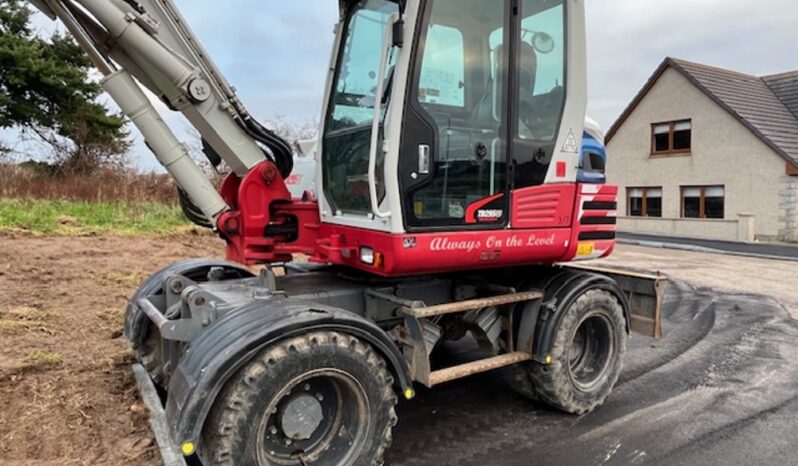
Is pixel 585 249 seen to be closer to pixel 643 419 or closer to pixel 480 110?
pixel 643 419

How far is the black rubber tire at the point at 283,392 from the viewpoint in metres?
2.70

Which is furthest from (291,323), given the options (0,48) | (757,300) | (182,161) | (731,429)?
(0,48)

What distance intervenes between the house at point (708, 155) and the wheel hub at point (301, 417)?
1846cm

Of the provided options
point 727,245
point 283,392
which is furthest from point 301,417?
point 727,245

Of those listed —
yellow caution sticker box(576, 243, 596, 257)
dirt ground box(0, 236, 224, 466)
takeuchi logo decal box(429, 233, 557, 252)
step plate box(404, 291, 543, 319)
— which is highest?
takeuchi logo decal box(429, 233, 557, 252)

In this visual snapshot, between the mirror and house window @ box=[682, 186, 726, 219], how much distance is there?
18.2 m

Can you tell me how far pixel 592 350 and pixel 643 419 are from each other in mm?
700

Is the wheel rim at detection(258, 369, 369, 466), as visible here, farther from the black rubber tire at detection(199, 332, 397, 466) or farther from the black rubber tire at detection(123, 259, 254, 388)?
the black rubber tire at detection(123, 259, 254, 388)

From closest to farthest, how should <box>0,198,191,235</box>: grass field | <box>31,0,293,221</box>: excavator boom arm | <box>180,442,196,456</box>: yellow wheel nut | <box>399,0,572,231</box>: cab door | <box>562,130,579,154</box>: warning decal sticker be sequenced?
<box>180,442,196,456</box>: yellow wheel nut → <box>31,0,293,221</box>: excavator boom arm → <box>399,0,572,231</box>: cab door → <box>562,130,579,154</box>: warning decal sticker → <box>0,198,191,235</box>: grass field

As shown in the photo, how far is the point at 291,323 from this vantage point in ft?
9.30

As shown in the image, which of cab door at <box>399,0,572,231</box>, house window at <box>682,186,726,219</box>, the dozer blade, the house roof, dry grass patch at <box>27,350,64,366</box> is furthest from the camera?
house window at <box>682,186,726,219</box>

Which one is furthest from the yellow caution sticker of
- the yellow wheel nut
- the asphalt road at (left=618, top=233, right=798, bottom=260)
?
A: the asphalt road at (left=618, top=233, right=798, bottom=260)

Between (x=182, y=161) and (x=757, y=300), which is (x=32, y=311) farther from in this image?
(x=757, y=300)

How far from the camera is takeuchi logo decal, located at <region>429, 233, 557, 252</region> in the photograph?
3469mm
